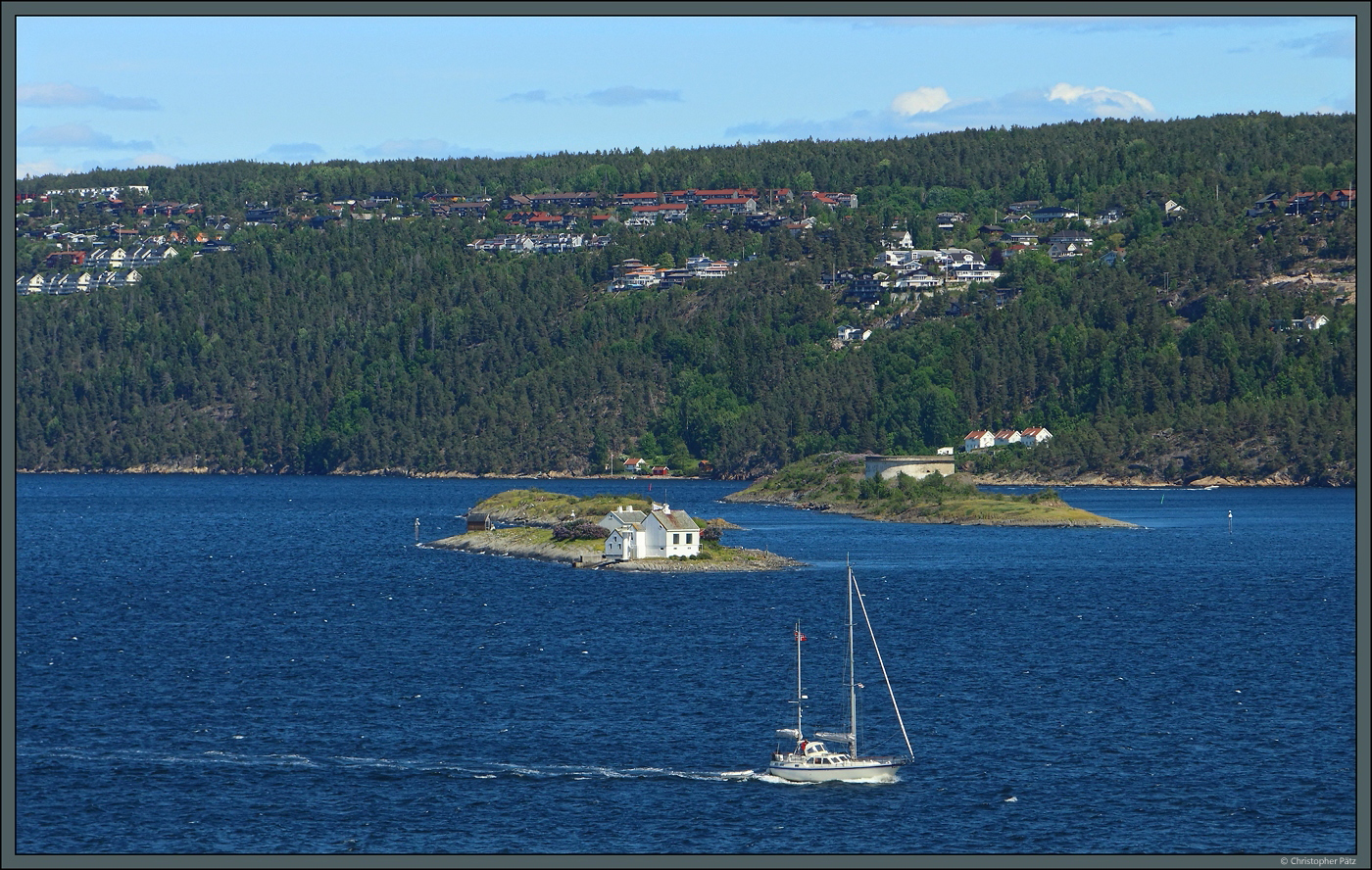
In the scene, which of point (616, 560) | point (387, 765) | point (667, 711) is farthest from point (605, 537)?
point (387, 765)

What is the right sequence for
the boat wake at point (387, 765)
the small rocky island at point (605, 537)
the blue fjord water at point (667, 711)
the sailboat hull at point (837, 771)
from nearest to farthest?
the blue fjord water at point (667, 711) → the sailboat hull at point (837, 771) → the boat wake at point (387, 765) → the small rocky island at point (605, 537)

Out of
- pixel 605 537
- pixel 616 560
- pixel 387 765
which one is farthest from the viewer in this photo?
pixel 605 537

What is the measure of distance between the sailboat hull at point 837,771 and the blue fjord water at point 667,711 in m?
0.56

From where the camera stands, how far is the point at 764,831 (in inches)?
2103

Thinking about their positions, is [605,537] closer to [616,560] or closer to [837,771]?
[616,560]

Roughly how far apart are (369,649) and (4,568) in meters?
59.8

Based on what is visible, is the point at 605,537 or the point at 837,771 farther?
the point at 605,537

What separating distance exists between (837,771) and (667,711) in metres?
14.6

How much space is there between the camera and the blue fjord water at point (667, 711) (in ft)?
179

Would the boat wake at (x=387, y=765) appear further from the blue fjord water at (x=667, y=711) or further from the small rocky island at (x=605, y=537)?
the small rocky island at (x=605, y=537)

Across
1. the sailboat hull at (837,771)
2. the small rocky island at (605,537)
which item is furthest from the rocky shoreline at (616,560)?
the sailboat hull at (837,771)

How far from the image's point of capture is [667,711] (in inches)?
2874

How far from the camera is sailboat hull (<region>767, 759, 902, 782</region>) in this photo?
196 feet

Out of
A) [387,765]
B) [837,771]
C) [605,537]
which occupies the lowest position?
[387,765]
